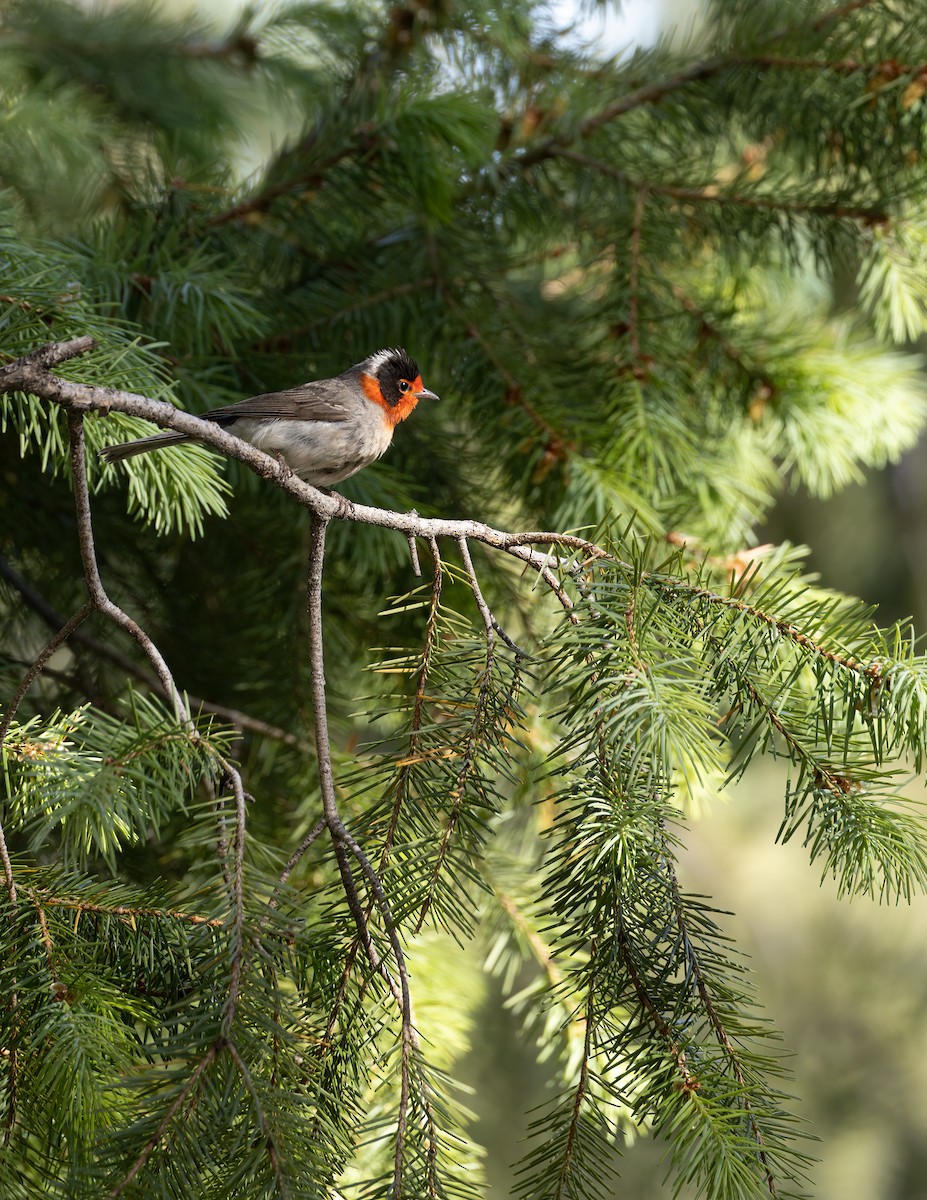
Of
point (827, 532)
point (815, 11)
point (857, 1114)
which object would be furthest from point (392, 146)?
point (857, 1114)

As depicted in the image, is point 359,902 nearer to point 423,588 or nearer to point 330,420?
point 423,588

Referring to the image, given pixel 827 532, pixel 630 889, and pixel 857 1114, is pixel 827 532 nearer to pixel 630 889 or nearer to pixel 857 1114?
pixel 857 1114

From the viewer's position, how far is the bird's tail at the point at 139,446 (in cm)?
172

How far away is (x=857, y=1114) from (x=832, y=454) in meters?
2.93

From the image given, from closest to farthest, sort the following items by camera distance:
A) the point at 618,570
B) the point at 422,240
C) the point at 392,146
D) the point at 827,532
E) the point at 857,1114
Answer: the point at 618,570 < the point at 392,146 < the point at 422,240 < the point at 857,1114 < the point at 827,532

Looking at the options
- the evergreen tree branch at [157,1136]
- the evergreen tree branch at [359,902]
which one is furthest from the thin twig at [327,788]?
the evergreen tree branch at [157,1136]

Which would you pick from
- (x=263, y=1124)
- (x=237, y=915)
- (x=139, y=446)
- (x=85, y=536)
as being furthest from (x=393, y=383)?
(x=263, y=1124)

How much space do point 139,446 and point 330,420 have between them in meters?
0.71

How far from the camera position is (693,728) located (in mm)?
1256

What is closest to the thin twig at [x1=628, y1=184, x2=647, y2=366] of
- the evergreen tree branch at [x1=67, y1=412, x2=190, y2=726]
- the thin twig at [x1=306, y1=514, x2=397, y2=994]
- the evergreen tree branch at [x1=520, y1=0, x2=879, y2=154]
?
the evergreen tree branch at [x1=520, y1=0, x2=879, y2=154]

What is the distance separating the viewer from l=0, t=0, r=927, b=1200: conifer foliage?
126 cm

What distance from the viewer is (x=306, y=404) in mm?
2477

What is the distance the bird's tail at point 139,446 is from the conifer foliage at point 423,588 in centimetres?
3

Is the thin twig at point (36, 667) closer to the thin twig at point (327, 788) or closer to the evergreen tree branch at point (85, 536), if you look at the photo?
the evergreen tree branch at point (85, 536)
